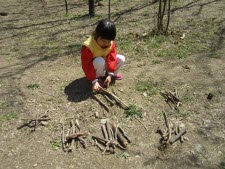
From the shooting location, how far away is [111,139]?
3494 millimetres

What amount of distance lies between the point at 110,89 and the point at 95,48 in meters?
0.63

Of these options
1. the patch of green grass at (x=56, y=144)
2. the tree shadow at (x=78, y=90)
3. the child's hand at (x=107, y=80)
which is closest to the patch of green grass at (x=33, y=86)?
the tree shadow at (x=78, y=90)

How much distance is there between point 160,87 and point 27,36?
10.6ft

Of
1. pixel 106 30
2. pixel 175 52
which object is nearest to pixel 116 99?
pixel 106 30

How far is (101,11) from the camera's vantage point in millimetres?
7582

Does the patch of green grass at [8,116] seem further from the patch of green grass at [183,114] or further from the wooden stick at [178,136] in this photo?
the patch of green grass at [183,114]

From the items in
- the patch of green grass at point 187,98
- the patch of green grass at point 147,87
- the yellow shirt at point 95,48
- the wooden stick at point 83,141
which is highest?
the yellow shirt at point 95,48

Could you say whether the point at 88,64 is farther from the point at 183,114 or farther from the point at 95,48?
the point at 183,114

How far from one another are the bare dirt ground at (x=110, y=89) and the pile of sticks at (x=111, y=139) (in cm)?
7

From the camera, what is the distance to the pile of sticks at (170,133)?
11.4 ft

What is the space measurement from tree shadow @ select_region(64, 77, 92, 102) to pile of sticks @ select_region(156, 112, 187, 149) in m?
1.10

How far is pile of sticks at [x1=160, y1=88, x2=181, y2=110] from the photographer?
405cm

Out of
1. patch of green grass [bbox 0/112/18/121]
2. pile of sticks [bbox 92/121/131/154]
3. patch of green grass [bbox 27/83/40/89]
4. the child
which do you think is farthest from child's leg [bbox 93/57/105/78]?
patch of green grass [bbox 0/112/18/121]

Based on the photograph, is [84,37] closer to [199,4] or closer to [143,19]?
[143,19]
